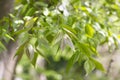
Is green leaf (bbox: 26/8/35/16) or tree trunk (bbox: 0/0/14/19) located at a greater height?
tree trunk (bbox: 0/0/14/19)

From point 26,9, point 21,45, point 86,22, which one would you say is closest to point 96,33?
point 86,22

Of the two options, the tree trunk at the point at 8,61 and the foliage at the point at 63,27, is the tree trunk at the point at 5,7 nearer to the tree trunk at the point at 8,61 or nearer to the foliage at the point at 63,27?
the foliage at the point at 63,27

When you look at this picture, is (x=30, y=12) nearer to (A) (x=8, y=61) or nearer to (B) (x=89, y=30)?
(B) (x=89, y=30)

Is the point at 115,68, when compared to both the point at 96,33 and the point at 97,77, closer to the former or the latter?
the point at 97,77

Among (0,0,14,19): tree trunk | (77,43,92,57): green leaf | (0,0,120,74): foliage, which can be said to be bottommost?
(77,43,92,57): green leaf

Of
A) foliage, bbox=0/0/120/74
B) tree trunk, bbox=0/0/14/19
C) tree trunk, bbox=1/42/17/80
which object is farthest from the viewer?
tree trunk, bbox=1/42/17/80

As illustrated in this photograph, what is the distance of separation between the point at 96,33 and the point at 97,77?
13.8 ft

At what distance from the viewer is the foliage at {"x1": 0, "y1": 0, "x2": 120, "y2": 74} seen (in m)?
1.29

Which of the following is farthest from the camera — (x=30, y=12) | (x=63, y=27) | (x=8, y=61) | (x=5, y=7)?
(x=8, y=61)

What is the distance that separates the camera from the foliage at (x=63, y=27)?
1.29m

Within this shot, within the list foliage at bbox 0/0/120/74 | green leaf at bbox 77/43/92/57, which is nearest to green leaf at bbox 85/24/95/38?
foliage at bbox 0/0/120/74

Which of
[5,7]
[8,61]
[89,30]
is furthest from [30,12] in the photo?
[8,61]

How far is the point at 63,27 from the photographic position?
1.26 metres

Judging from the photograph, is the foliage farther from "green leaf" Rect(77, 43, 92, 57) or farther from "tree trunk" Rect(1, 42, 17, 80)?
"tree trunk" Rect(1, 42, 17, 80)
